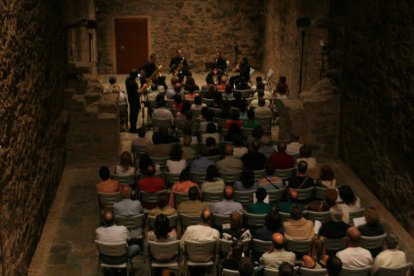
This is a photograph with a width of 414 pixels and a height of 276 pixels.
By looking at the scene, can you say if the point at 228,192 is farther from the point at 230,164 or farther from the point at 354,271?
the point at 354,271

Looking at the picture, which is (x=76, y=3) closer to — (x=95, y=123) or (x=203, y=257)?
(x=95, y=123)

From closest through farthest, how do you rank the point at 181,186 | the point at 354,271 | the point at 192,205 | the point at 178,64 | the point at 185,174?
the point at 354,271 → the point at 192,205 → the point at 181,186 → the point at 185,174 → the point at 178,64

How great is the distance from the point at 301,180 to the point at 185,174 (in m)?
1.79

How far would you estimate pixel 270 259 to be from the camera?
810 cm

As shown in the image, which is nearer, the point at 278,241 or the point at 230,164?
the point at 278,241

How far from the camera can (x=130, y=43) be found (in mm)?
23484

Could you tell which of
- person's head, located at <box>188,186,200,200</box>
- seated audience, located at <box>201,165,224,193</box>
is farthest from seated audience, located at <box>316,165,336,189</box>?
person's head, located at <box>188,186,200,200</box>

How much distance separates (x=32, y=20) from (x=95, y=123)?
370 cm

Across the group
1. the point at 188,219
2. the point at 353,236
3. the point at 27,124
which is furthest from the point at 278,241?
the point at 27,124

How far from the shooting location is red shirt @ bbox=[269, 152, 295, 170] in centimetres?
1152

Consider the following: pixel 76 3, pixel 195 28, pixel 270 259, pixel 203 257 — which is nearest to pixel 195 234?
pixel 203 257

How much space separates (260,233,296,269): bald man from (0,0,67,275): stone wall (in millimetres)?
3102

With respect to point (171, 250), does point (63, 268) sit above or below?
below

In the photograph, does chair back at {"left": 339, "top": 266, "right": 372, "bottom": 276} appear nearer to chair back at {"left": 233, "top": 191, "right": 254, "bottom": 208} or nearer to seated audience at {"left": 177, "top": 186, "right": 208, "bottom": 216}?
seated audience at {"left": 177, "top": 186, "right": 208, "bottom": 216}
